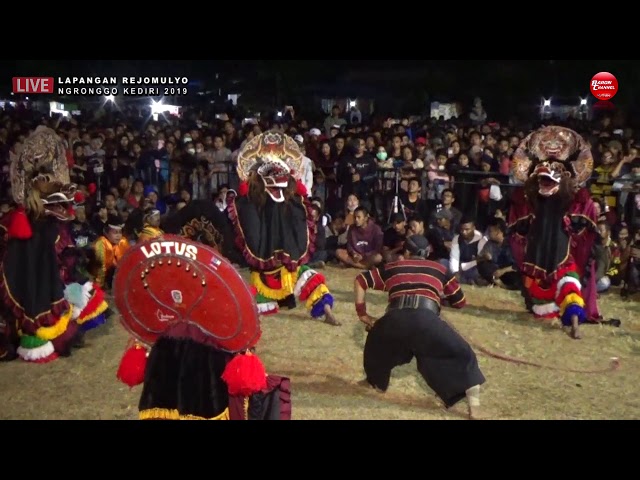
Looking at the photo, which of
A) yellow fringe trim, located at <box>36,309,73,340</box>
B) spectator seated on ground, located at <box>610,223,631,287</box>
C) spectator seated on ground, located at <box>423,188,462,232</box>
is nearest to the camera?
yellow fringe trim, located at <box>36,309,73,340</box>

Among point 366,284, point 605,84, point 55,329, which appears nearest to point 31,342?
point 55,329

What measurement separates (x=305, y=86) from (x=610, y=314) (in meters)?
9.04

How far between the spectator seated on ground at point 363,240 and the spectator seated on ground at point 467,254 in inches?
41.0

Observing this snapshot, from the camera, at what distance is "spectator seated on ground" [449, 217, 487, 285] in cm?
930

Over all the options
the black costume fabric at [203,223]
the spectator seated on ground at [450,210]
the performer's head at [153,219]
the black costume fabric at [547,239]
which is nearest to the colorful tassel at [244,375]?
the black costume fabric at [203,223]

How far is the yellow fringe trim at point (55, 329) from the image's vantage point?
6.35m

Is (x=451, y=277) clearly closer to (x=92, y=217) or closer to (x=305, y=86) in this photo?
(x=92, y=217)

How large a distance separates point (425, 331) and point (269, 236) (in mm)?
2705

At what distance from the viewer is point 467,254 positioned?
9320mm

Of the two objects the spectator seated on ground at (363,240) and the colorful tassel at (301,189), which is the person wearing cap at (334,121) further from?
the colorful tassel at (301,189)

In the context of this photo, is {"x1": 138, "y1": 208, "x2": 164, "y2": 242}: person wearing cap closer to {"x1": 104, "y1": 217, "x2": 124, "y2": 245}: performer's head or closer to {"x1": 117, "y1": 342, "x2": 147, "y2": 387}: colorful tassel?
{"x1": 104, "y1": 217, "x2": 124, "y2": 245}: performer's head

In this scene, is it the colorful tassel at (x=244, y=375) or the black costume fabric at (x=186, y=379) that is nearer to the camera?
the colorful tassel at (x=244, y=375)

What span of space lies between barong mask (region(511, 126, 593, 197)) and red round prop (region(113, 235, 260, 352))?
4419 mm

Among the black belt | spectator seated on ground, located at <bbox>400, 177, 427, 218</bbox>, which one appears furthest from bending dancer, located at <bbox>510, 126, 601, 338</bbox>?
spectator seated on ground, located at <bbox>400, 177, 427, 218</bbox>
